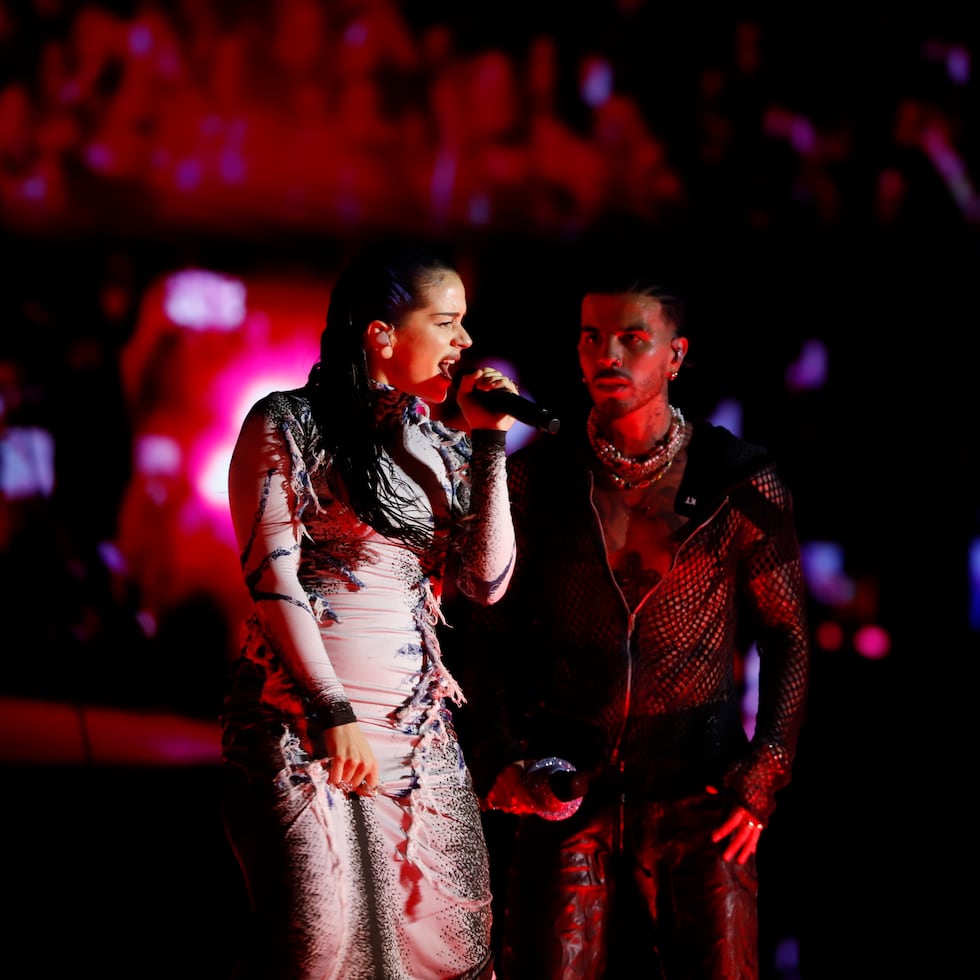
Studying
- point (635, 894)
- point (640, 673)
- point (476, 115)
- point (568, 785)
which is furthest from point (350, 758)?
point (476, 115)

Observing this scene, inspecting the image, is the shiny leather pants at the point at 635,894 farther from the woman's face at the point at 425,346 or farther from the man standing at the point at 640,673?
the woman's face at the point at 425,346

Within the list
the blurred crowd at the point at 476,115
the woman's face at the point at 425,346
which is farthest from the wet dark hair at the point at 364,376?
the blurred crowd at the point at 476,115

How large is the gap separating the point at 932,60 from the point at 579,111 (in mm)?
851

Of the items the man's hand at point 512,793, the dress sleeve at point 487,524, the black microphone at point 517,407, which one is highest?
the black microphone at point 517,407

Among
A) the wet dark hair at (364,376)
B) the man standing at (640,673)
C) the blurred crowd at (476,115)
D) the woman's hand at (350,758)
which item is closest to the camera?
the woman's hand at (350,758)

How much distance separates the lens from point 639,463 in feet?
7.52

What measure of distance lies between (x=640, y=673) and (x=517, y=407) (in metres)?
0.71

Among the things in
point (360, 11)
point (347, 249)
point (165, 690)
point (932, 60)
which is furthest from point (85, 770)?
point (932, 60)

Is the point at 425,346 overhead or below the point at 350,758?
overhead

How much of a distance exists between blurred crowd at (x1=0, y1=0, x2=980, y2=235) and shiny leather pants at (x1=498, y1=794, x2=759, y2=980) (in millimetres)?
1527

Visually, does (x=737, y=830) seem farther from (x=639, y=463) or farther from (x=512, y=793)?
(x=639, y=463)

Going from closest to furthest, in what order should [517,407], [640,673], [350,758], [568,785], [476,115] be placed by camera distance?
[350,758] → [517,407] → [568,785] → [640,673] → [476,115]

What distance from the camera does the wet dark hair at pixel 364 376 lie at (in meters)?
1.71

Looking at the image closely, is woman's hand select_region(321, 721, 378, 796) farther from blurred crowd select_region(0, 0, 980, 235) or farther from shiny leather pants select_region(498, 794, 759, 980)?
blurred crowd select_region(0, 0, 980, 235)
